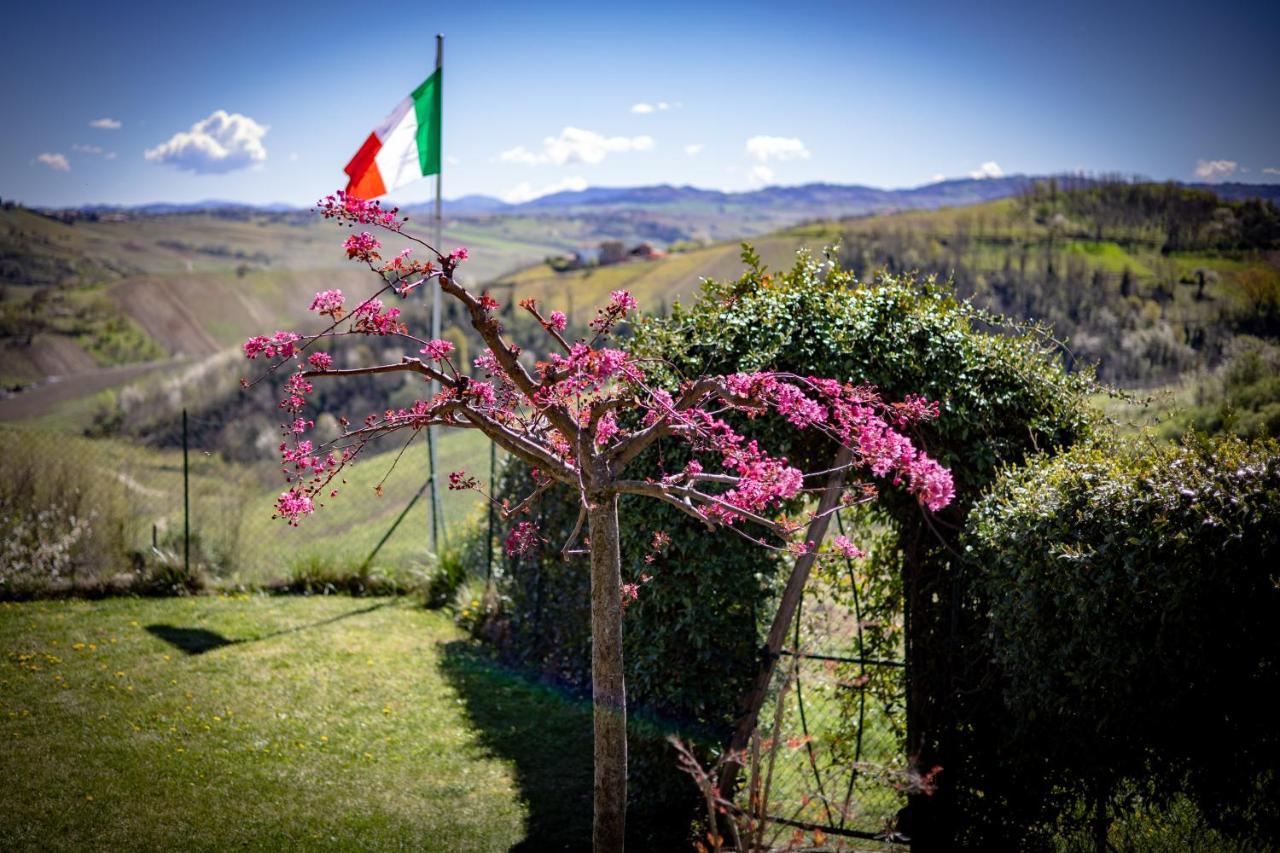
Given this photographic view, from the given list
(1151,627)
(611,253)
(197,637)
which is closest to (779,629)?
(1151,627)

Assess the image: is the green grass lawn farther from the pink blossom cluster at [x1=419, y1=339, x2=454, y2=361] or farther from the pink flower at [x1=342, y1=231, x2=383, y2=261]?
the pink flower at [x1=342, y1=231, x2=383, y2=261]

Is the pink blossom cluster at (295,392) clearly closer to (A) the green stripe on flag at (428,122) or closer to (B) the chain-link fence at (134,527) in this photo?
(B) the chain-link fence at (134,527)

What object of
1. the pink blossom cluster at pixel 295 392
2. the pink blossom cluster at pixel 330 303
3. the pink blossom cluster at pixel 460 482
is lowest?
the pink blossom cluster at pixel 460 482

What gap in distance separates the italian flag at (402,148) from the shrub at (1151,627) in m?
8.71

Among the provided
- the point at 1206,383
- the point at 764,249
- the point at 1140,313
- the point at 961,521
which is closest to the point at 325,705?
the point at 961,521

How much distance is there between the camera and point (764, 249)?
52.9 meters

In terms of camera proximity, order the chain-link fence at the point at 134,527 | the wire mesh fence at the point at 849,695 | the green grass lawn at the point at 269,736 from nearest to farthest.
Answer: the green grass lawn at the point at 269,736 → the wire mesh fence at the point at 849,695 → the chain-link fence at the point at 134,527

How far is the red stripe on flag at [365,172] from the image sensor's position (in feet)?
34.0

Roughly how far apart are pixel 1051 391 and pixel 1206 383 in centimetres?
845

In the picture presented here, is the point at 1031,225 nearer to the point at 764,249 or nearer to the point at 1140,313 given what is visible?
the point at 1140,313

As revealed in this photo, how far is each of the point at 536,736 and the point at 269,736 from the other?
1972mm

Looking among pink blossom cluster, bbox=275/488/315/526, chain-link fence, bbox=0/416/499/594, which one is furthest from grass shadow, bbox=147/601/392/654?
pink blossom cluster, bbox=275/488/315/526

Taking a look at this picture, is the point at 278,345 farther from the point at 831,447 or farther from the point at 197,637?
the point at 197,637

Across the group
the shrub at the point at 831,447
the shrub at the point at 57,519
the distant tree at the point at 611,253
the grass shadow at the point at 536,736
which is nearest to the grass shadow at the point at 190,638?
the shrub at the point at 57,519
